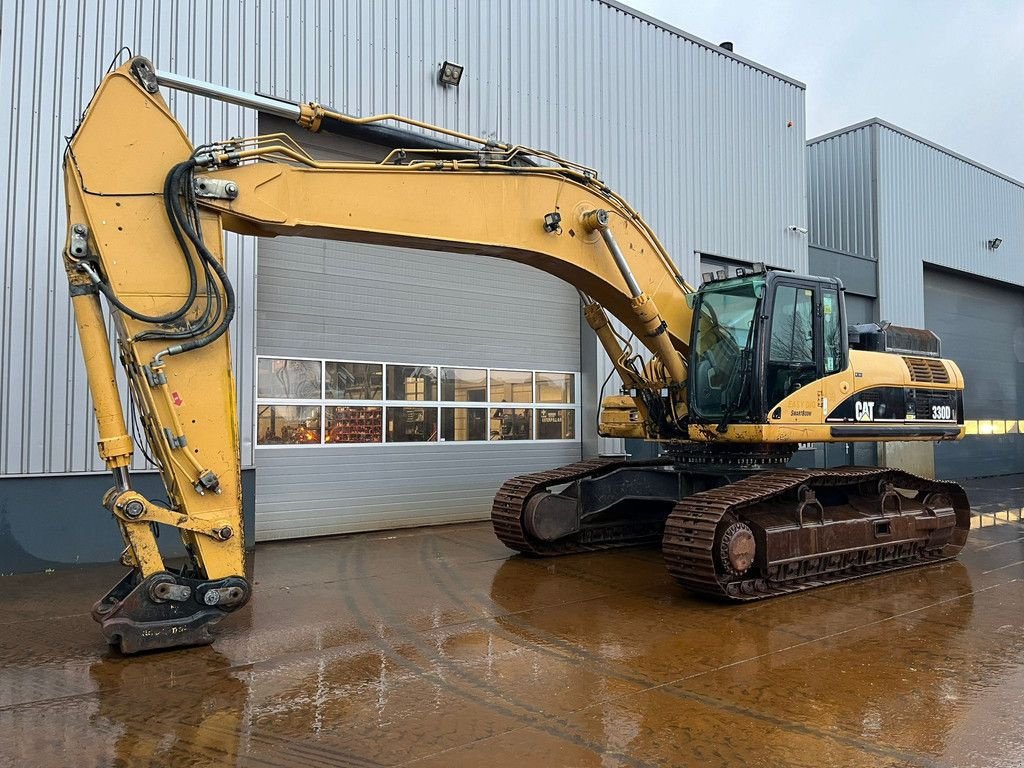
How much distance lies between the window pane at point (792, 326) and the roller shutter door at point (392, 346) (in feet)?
17.9

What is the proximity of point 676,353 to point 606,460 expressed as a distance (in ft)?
6.53

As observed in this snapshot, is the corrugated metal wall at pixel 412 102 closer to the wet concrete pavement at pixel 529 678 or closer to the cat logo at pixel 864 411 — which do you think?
the wet concrete pavement at pixel 529 678

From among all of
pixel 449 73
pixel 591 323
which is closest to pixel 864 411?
pixel 591 323

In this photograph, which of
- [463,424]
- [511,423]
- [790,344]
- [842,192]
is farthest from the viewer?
[842,192]

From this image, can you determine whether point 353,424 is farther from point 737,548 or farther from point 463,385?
point 737,548

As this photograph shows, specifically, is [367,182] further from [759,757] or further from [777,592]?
[777,592]

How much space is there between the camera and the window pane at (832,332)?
7.88 m

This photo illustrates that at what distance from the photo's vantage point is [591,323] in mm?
8570

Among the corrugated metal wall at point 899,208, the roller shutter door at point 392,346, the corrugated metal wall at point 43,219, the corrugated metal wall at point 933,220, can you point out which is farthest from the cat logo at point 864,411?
the corrugated metal wall at point 933,220

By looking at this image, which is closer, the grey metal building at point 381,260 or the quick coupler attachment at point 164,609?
the quick coupler attachment at point 164,609

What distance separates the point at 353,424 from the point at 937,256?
15.7 metres

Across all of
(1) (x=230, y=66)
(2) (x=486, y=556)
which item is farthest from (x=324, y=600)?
(1) (x=230, y=66)

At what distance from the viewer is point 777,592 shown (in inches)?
281

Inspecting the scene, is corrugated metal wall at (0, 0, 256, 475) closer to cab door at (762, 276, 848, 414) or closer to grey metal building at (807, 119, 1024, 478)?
cab door at (762, 276, 848, 414)
